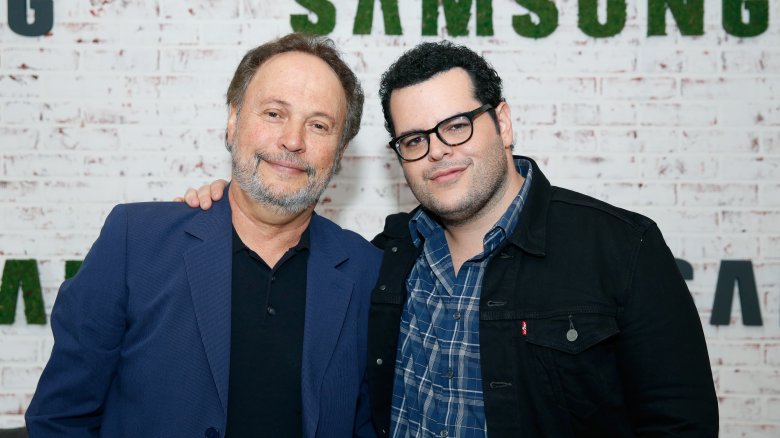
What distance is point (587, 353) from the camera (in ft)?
4.90

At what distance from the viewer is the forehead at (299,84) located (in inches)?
68.5

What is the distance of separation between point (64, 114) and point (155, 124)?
395 mm

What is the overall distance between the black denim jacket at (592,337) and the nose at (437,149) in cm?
30

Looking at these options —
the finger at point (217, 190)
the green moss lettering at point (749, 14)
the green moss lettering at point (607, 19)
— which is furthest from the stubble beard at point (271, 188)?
the green moss lettering at point (749, 14)

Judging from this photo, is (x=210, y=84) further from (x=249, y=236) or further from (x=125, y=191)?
(x=249, y=236)

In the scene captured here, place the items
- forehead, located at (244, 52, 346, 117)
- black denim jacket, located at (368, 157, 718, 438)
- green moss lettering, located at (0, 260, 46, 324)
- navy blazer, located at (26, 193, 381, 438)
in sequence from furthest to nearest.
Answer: green moss lettering, located at (0, 260, 46, 324)
forehead, located at (244, 52, 346, 117)
navy blazer, located at (26, 193, 381, 438)
black denim jacket, located at (368, 157, 718, 438)

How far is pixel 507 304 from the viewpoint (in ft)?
5.09

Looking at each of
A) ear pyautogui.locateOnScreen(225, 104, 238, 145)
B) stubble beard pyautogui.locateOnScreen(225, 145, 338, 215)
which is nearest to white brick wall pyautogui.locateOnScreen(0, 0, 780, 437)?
ear pyautogui.locateOnScreen(225, 104, 238, 145)

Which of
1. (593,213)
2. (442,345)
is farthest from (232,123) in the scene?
(593,213)

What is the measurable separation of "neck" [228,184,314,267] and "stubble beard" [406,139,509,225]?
0.39 m

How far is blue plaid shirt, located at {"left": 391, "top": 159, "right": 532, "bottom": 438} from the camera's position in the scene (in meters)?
1.54

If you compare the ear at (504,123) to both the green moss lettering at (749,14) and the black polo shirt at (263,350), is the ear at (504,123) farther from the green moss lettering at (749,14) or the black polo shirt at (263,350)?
the green moss lettering at (749,14)

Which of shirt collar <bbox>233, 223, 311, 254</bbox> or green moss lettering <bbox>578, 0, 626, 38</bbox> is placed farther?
green moss lettering <bbox>578, 0, 626, 38</bbox>

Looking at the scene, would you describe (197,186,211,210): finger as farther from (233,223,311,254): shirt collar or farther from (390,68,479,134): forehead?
(390,68,479,134): forehead
